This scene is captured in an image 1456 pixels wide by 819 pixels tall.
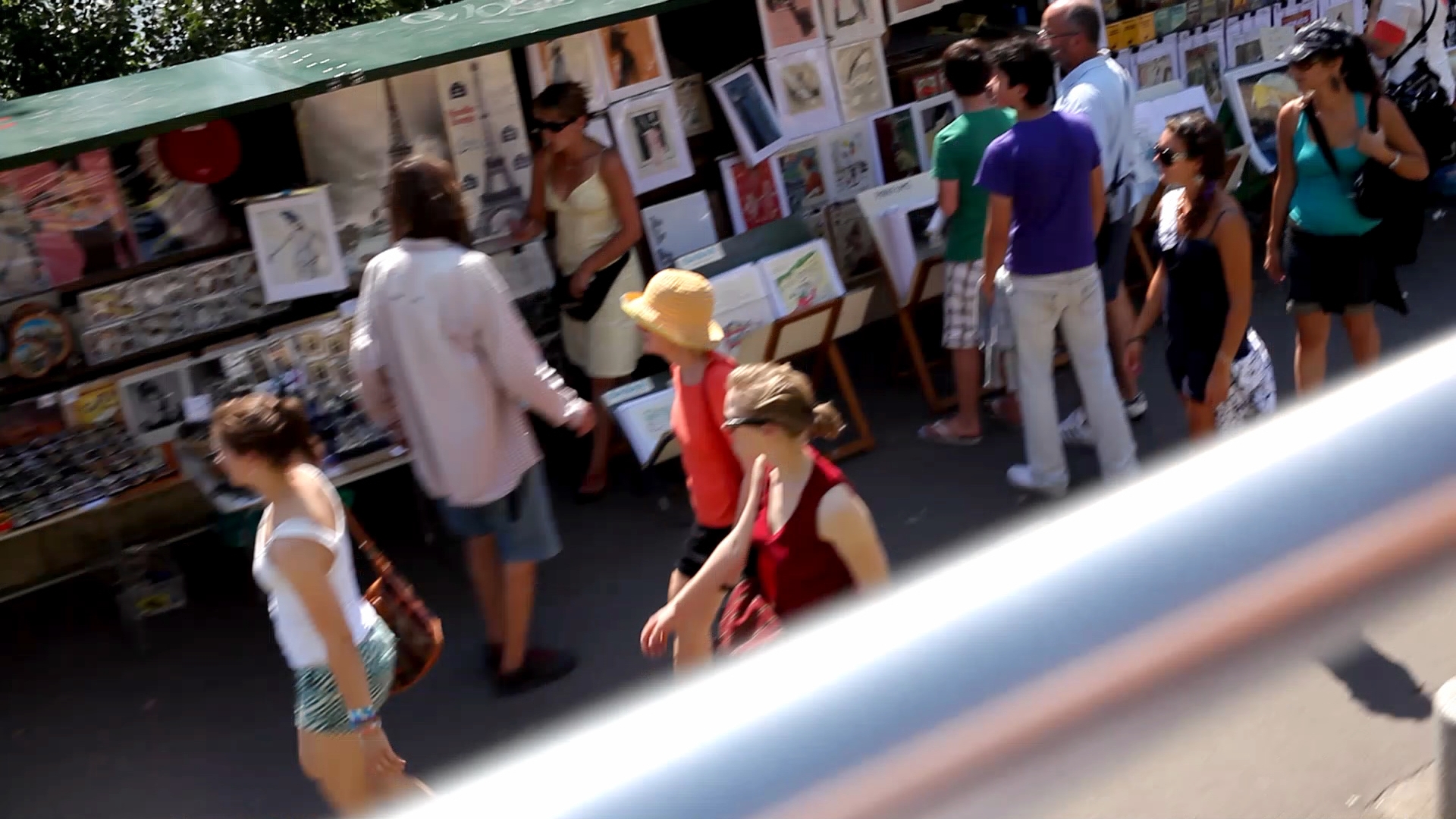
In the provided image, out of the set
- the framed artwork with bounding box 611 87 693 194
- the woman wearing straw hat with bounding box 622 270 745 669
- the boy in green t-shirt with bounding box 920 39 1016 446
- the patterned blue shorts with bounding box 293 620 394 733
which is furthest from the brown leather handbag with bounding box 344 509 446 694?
the framed artwork with bounding box 611 87 693 194

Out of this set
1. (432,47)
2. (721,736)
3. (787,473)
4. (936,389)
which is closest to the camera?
(721,736)

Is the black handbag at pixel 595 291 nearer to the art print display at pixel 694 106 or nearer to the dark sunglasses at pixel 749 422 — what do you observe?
the art print display at pixel 694 106

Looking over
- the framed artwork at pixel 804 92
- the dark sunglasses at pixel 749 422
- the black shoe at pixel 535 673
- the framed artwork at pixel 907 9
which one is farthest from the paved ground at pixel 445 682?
the framed artwork at pixel 907 9

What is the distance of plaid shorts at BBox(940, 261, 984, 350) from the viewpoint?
6.04 metres

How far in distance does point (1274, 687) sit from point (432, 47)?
5.43 metres

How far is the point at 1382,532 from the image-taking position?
0.51 metres

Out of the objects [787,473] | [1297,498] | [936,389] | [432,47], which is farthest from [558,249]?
[1297,498]

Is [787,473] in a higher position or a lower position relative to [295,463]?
lower

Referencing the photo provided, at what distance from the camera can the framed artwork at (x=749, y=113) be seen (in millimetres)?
6711

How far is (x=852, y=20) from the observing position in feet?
23.1

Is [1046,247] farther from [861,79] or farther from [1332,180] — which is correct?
[861,79]

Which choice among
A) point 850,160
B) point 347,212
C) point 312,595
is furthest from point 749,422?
point 850,160

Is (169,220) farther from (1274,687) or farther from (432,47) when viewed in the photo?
(1274,687)

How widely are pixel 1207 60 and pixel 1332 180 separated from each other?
3062 mm
